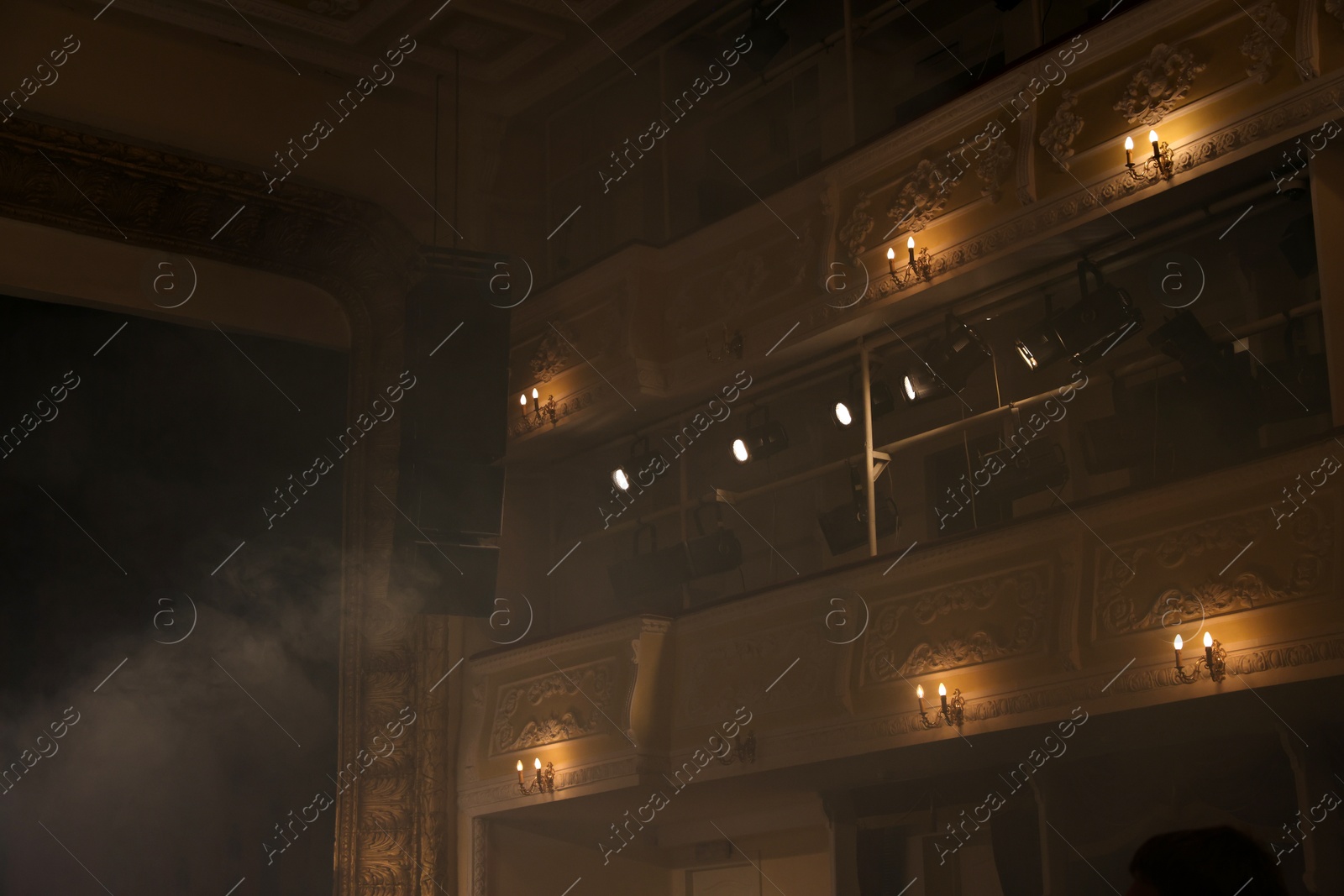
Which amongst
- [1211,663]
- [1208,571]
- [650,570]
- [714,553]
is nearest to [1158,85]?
[1208,571]

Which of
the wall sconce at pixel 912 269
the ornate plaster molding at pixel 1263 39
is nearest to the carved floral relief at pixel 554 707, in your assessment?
the wall sconce at pixel 912 269

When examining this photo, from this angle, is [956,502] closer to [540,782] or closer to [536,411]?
[536,411]

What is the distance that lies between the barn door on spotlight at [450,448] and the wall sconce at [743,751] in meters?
1.49

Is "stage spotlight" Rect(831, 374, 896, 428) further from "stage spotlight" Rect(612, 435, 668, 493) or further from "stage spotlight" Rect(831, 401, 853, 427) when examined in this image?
"stage spotlight" Rect(612, 435, 668, 493)

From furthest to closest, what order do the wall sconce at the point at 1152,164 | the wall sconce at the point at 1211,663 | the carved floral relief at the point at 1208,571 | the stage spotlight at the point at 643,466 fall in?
the stage spotlight at the point at 643,466 < the wall sconce at the point at 1152,164 < the wall sconce at the point at 1211,663 < the carved floral relief at the point at 1208,571

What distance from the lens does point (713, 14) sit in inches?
342

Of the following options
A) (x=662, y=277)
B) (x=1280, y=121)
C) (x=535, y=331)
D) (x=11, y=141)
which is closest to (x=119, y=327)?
(x=11, y=141)

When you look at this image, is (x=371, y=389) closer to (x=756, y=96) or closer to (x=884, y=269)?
(x=756, y=96)

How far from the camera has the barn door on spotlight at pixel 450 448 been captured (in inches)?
282

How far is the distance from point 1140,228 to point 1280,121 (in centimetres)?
106

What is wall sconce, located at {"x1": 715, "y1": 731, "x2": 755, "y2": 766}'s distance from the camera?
6.87m

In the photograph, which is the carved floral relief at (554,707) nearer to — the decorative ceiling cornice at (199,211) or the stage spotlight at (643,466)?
the stage spotlight at (643,466)

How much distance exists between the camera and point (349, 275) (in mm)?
9125

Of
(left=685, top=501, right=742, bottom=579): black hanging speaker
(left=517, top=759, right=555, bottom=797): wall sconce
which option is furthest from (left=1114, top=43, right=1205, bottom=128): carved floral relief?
(left=517, top=759, right=555, bottom=797): wall sconce
